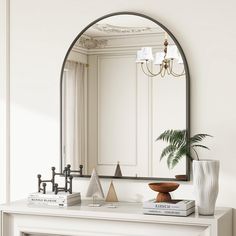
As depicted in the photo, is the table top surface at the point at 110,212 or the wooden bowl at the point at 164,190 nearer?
the table top surface at the point at 110,212


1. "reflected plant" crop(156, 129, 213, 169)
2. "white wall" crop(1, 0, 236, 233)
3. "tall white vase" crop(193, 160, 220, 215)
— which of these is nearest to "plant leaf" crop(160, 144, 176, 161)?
"reflected plant" crop(156, 129, 213, 169)

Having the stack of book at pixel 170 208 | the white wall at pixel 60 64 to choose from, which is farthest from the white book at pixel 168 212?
the white wall at pixel 60 64

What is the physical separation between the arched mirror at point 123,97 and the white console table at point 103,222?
30 cm

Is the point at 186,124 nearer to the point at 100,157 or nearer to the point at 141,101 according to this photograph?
the point at 141,101

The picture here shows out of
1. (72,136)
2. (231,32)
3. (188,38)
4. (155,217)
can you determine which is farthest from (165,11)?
(155,217)

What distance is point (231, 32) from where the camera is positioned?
9.93 ft

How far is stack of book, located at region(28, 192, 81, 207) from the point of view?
306 cm

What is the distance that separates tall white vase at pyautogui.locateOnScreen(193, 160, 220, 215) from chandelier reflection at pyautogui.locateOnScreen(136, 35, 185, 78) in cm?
61

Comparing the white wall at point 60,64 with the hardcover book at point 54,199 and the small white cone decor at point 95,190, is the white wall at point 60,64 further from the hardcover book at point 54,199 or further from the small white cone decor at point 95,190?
the hardcover book at point 54,199

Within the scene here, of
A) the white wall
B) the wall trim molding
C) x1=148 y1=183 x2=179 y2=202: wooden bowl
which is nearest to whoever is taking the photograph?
x1=148 y1=183 x2=179 y2=202: wooden bowl

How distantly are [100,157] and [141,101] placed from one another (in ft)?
1.41

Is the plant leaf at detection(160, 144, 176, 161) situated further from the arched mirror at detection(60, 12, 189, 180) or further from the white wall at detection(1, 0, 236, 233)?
the white wall at detection(1, 0, 236, 233)

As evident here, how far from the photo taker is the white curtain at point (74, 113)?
3334 millimetres

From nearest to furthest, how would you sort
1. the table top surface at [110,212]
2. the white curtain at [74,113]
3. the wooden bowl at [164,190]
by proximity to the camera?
the table top surface at [110,212] < the wooden bowl at [164,190] < the white curtain at [74,113]
